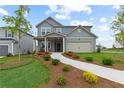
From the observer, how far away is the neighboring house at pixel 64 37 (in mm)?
36625

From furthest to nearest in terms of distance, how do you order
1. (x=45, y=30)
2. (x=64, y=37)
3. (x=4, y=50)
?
(x=45, y=30)
(x=64, y=37)
(x=4, y=50)

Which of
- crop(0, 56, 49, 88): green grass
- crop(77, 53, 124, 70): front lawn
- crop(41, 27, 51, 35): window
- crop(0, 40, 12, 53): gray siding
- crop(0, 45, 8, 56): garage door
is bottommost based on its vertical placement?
crop(0, 56, 49, 88): green grass

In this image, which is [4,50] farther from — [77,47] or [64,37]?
[77,47]

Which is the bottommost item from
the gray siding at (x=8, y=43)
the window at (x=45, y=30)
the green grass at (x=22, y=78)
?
the green grass at (x=22, y=78)

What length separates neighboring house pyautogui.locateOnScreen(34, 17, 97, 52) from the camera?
1442 inches

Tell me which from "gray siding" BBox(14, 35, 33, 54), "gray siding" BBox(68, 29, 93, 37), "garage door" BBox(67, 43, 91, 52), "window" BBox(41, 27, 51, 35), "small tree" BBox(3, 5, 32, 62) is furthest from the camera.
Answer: "gray siding" BBox(14, 35, 33, 54)

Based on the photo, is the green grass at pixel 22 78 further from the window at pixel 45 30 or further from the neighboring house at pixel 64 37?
the window at pixel 45 30

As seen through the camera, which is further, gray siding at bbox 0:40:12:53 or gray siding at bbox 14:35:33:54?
gray siding at bbox 14:35:33:54

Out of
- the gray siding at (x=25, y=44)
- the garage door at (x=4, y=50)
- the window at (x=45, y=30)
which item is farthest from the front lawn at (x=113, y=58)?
the gray siding at (x=25, y=44)

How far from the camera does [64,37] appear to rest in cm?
3619

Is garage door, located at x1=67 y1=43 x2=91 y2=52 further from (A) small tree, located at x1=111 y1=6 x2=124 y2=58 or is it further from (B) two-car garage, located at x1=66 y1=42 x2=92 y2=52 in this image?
(A) small tree, located at x1=111 y1=6 x2=124 y2=58

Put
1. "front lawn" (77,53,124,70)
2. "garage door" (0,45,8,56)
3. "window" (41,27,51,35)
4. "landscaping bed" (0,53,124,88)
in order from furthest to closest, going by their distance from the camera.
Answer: "window" (41,27,51,35) < "garage door" (0,45,8,56) < "front lawn" (77,53,124,70) < "landscaping bed" (0,53,124,88)

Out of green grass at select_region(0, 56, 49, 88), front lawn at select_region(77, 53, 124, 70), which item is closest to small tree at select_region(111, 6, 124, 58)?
front lawn at select_region(77, 53, 124, 70)

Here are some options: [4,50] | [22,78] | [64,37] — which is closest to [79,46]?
[64,37]
